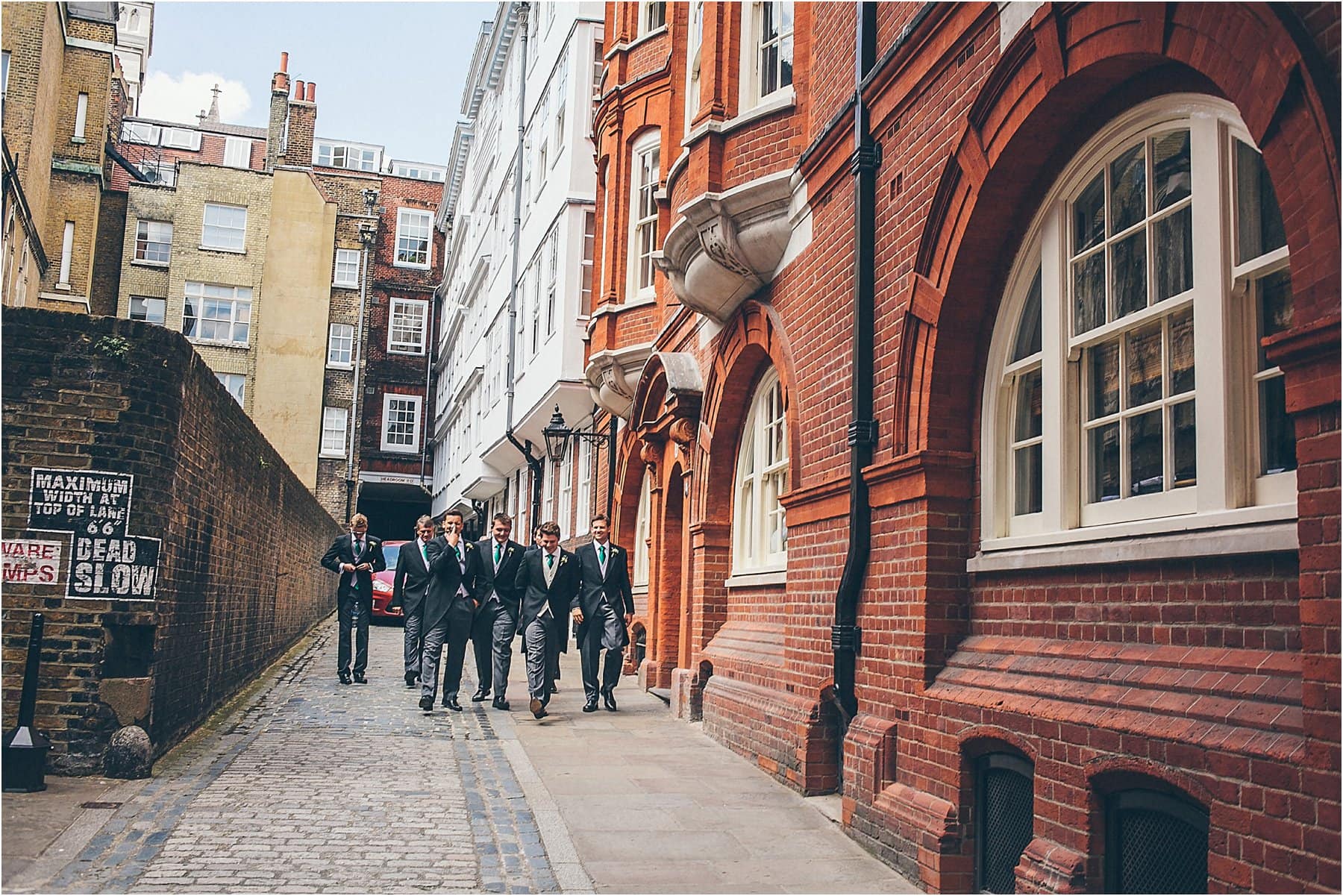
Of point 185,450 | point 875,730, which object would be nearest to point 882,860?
point 875,730

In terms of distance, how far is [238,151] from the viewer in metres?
77.4

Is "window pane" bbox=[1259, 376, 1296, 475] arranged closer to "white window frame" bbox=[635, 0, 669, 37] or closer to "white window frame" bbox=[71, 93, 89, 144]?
"white window frame" bbox=[635, 0, 669, 37]

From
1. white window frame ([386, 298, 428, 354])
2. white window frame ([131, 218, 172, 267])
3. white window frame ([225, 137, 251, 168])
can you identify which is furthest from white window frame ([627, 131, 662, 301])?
white window frame ([225, 137, 251, 168])

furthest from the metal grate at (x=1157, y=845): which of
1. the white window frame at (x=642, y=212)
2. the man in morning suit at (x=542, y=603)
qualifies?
the white window frame at (x=642, y=212)

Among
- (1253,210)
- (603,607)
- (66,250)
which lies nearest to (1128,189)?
(1253,210)

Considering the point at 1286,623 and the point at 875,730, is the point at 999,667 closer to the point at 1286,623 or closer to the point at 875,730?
the point at 875,730

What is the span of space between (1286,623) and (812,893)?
112 inches

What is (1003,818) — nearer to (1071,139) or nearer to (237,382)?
(1071,139)

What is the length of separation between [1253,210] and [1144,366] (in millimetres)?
882

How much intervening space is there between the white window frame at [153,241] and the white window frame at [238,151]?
112 ft

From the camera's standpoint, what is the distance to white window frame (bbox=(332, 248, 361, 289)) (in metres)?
47.3

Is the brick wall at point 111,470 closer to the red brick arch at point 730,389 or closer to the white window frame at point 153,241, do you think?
the red brick arch at point 730,389

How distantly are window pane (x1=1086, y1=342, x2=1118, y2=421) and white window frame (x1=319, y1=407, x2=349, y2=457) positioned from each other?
4319 cm

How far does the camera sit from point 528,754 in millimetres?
9562
